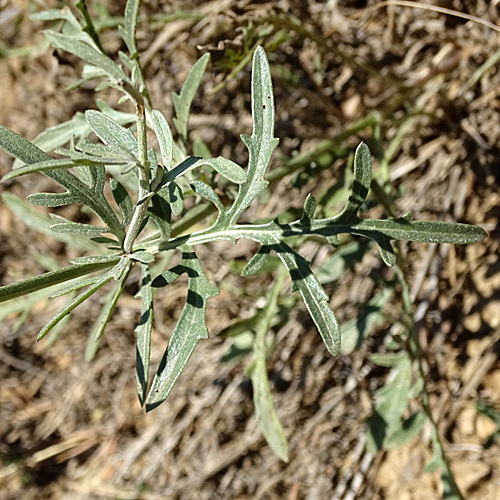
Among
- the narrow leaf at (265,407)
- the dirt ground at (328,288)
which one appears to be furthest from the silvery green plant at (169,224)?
the dirt ground at (328,288)

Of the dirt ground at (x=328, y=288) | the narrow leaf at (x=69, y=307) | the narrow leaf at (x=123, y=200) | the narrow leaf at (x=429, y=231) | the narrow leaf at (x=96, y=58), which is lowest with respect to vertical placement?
the dirt ground at (x=328, y=288)

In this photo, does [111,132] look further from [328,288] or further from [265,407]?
[328,288]

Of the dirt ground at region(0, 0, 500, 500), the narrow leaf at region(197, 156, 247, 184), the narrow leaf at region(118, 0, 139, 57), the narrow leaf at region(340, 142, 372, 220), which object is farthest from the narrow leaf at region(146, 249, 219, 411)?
the dirt ground at region(0, 0, 500, 500)

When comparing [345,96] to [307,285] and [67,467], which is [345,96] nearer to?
[307,285]

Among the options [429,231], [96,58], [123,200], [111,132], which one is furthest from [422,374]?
[96,58]

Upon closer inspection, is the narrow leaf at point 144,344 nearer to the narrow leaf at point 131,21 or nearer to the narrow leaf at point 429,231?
the narrow leaf at point 429,231

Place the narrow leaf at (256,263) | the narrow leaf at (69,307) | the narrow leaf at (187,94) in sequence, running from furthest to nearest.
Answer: the narrow leaf at (187,94) → the narrow leaf at (256,263) → the narrow leaf at (69,307)

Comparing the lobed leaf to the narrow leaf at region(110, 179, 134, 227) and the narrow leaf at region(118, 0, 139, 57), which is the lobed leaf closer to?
the narrow leaf at region(110, 179, 134, 227)

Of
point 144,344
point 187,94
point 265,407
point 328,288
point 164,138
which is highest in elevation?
point 164,138

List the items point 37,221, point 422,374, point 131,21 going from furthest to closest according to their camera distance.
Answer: point 37,221 → point 422,374 → point 131,21
